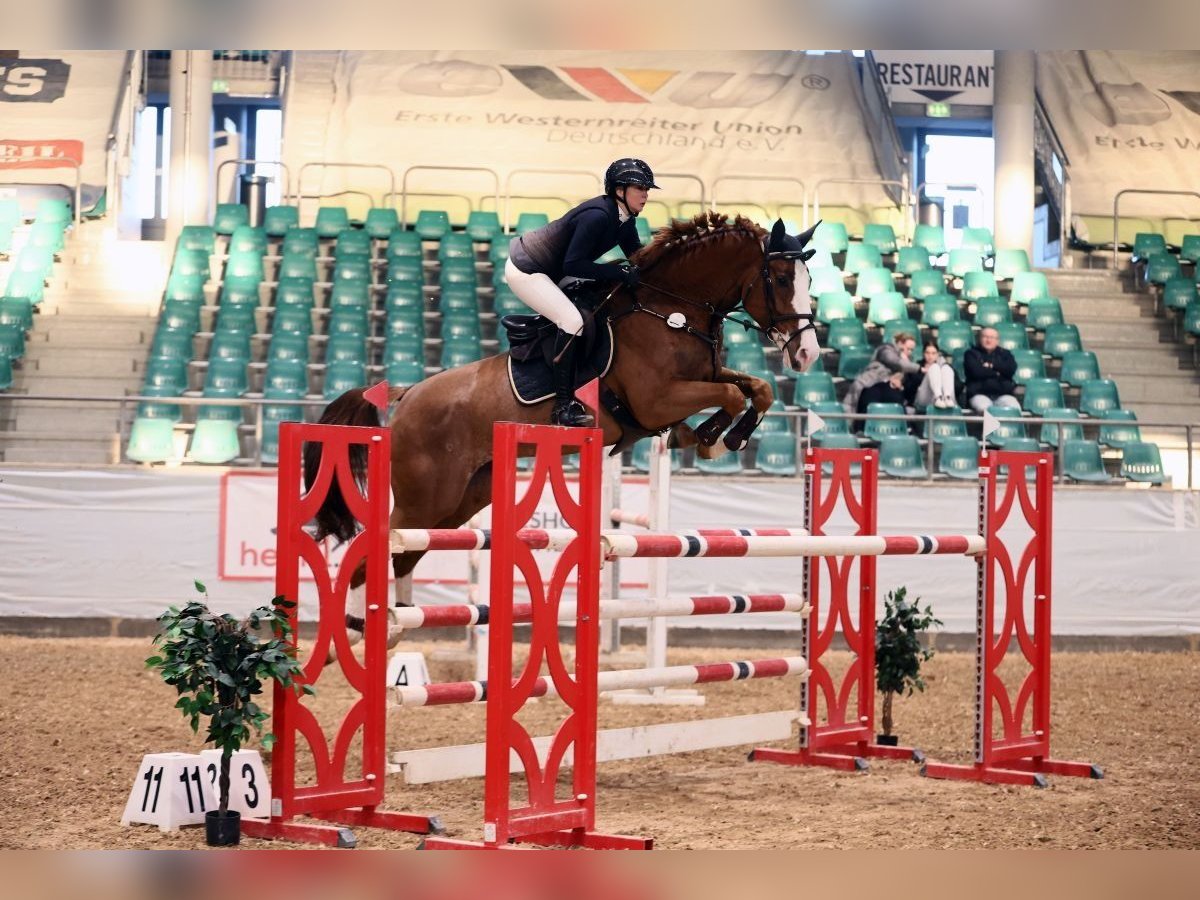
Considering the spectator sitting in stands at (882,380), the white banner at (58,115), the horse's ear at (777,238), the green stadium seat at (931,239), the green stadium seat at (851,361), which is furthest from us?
the white banner at (58,115)

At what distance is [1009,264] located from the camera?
14.0 meters

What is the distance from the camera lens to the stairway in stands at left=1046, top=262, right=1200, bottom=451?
12.4 m

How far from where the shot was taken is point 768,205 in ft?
51.6

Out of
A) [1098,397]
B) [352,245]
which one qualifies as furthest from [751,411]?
[352,245]

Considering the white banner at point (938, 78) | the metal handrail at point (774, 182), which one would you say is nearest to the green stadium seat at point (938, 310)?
the metal handrail at point (774, 182)

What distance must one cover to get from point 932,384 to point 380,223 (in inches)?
243

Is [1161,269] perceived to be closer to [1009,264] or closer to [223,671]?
[1009,264]

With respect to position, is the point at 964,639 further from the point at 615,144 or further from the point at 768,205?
the point at 615,144

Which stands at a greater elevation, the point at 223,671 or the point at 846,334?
the point at 846,334

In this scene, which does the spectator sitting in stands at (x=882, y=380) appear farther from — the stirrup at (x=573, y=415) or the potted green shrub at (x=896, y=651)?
the stirrup at (x=573, y=415)

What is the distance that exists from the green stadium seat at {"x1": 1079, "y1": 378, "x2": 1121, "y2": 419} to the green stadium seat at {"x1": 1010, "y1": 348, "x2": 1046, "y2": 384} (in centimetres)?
43

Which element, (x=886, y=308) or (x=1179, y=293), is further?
(x=1179, y=293)

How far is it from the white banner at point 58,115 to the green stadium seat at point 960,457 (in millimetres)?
9588

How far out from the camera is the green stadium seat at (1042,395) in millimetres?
11242
